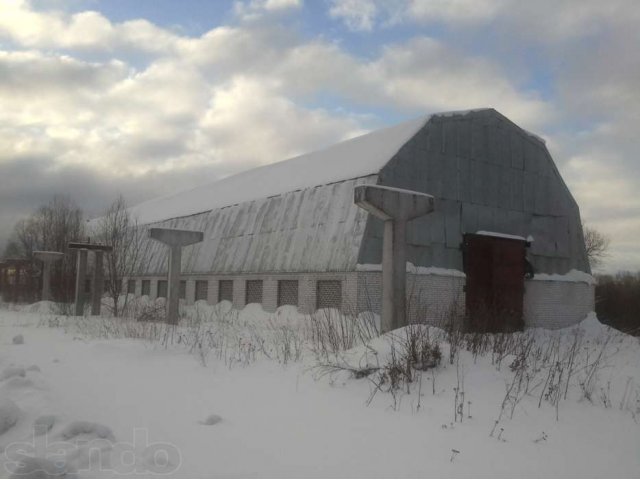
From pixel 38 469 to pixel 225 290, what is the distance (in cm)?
2059

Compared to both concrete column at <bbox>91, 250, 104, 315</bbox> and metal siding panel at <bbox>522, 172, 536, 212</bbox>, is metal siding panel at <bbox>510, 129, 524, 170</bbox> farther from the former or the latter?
concrete column at <bbox>91, 250, 104, 315</bbox>

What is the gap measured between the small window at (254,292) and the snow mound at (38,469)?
18.3 m

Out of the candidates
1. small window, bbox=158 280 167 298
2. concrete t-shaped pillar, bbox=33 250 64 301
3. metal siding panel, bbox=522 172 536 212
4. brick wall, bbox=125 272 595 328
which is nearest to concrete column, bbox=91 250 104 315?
brick wall, bbox=125 272 595 328

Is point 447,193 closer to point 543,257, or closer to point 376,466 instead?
point 543,257

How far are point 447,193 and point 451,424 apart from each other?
51.1ft

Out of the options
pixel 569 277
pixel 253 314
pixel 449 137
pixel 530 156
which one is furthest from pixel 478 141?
pixel 253 314

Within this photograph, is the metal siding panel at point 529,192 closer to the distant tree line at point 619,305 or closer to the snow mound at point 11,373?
the distant tree line at point 619,305

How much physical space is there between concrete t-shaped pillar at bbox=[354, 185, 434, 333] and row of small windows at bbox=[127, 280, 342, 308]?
6.82 m

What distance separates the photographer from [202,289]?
27.2m

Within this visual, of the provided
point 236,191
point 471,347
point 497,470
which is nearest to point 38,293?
point 236,191

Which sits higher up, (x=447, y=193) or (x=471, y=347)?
(x=447, y=193)

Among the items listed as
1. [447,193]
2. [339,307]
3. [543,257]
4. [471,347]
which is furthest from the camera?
[543,257]

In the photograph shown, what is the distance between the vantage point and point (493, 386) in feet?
27.1

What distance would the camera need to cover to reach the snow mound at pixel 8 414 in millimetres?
5886
